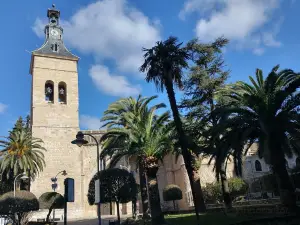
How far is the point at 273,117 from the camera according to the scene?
1522 centimetres

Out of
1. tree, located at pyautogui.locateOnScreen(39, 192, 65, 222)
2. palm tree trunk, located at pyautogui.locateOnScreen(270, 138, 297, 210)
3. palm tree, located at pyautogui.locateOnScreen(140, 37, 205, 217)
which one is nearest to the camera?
palm tree trunk, located at pyautogui.locateOnScreen(270, 138, 297, 210)

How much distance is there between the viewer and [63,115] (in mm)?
38219

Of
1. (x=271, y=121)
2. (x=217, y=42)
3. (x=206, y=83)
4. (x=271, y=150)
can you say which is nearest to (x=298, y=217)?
(x=271, y=150)

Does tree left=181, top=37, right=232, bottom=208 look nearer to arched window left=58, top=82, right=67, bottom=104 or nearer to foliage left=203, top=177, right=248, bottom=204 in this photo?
foliage left=203, top=177, right=248, bottom=204

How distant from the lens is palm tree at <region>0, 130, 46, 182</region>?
2977 cm

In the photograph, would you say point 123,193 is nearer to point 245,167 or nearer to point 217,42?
point 217,42

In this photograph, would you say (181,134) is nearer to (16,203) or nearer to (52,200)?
(16,203)

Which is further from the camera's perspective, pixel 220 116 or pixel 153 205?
pixel 153 205

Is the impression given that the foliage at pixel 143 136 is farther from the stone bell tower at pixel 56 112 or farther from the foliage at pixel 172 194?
the stone bell tower at pixel 56 112

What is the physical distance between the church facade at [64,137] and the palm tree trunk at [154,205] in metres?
15.1

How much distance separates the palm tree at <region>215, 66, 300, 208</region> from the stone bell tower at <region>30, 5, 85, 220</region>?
25.2 metres

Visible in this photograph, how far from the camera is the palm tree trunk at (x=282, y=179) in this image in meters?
14.5

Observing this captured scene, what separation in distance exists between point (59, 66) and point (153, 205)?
91.7ft

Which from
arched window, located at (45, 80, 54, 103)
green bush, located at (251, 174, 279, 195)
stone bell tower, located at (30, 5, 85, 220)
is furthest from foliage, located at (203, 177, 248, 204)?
arched window, located at (45, 80, 54, 103)
